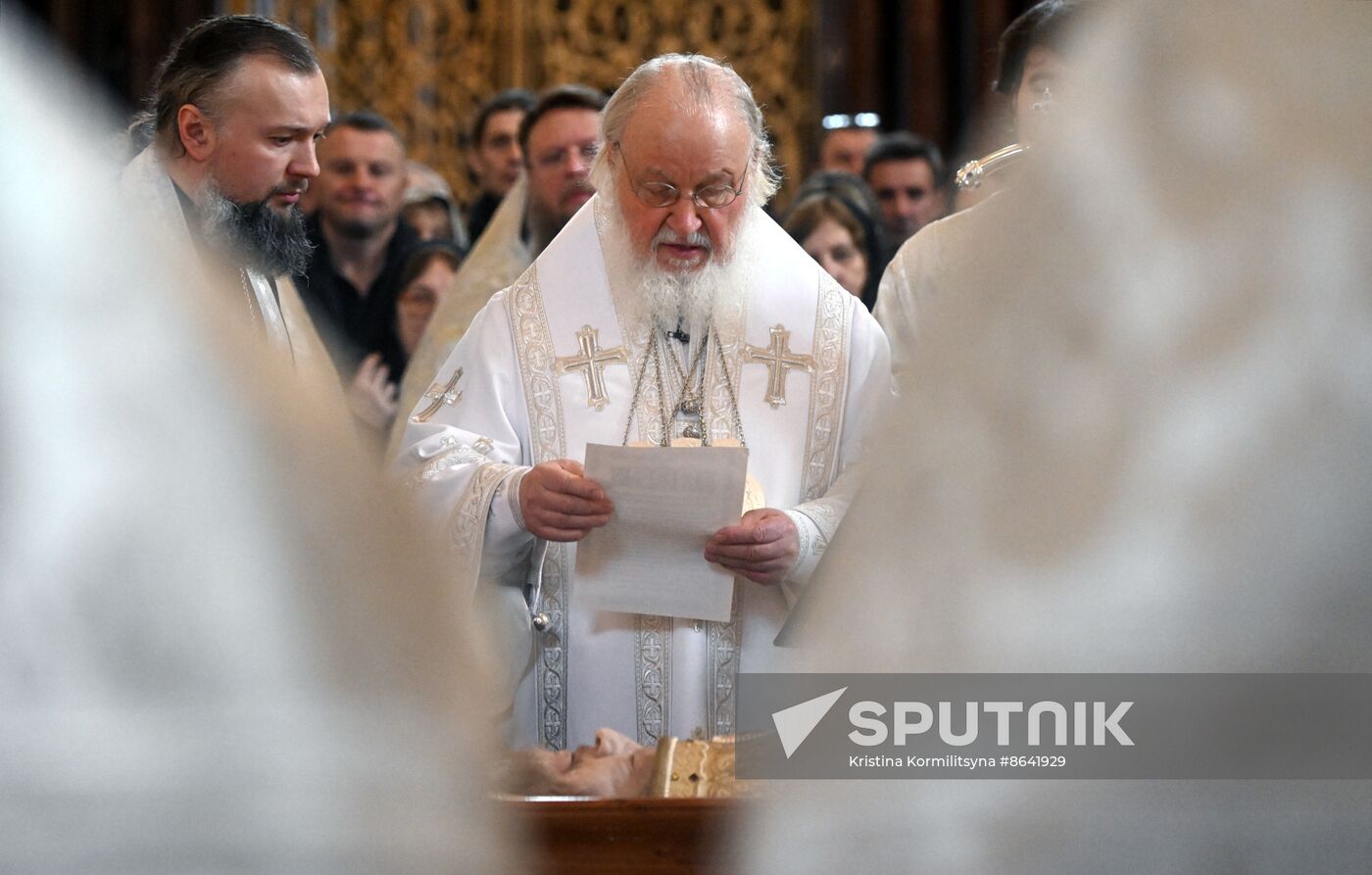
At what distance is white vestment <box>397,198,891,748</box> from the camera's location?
2992 millimetres

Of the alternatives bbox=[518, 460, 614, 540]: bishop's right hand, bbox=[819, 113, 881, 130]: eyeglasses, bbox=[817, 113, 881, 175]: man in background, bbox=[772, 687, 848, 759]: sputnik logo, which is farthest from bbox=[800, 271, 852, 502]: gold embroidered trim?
bbox=[819, 113, 881, 130]: eyeglasses

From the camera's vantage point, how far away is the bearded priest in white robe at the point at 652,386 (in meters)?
3.02

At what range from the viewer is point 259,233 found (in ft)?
10.8

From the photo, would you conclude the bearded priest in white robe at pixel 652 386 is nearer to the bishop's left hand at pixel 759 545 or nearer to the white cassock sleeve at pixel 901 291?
the bishop's left hand at pixel 759 545

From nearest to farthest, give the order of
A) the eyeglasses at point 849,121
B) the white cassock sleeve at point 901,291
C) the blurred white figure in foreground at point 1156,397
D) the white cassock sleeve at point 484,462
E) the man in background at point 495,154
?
1. the blurred white figure in foreground at point 1156,397
2. the white cassock sleeve at point 484,462
3. the white cassock sleeve at point 901,291
4. the man in background at point 495,154
5. the eyeglasses at point 849,121

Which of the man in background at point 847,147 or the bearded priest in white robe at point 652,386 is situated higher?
the man in background at point 847,147

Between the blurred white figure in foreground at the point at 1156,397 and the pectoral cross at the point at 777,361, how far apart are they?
2460 mm

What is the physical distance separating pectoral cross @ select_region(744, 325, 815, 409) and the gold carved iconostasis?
17.4 ft

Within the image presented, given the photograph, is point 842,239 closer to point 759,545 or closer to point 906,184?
point 906,184

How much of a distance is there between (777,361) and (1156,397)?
8.40 feet

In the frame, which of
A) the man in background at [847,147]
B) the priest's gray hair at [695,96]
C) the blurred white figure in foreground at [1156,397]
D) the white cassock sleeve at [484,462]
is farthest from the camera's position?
the man in background at [847,147]

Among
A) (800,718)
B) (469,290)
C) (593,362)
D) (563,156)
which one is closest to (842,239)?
(563,156)

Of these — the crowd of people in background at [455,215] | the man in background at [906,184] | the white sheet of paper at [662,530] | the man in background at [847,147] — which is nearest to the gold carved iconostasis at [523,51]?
the man in background at [847,147]

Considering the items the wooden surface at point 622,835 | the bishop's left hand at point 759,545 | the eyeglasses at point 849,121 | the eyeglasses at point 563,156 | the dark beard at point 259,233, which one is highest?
the eyeglasses at point 849,121
